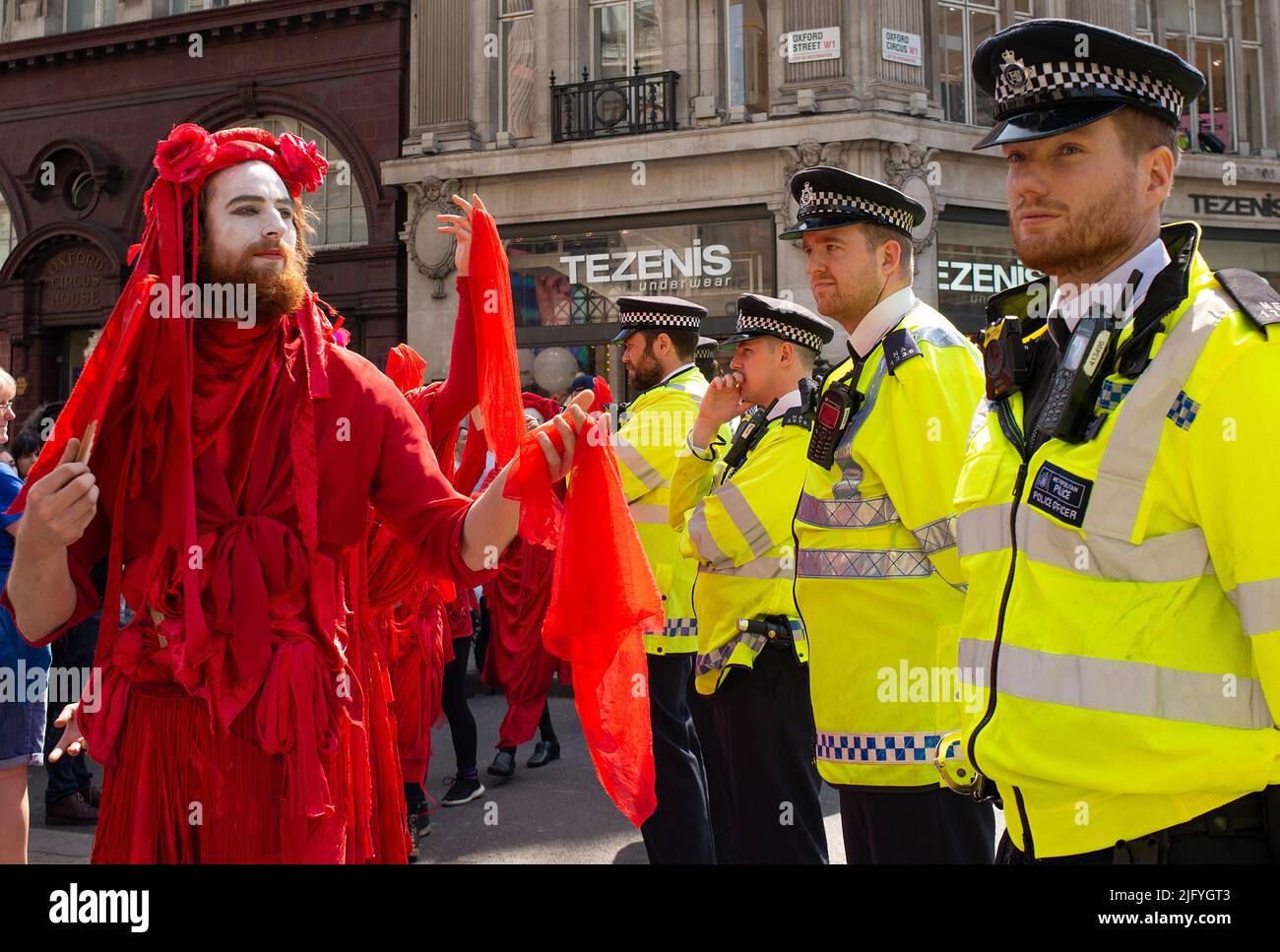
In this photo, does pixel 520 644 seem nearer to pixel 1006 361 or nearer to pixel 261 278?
pixel 261 278

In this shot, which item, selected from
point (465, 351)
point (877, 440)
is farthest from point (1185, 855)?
point (465, 351)

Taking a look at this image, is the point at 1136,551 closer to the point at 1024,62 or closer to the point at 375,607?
the point at 1024,62

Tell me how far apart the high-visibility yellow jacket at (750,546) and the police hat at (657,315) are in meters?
1.69

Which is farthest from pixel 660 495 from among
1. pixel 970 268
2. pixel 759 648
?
pixel 970 268

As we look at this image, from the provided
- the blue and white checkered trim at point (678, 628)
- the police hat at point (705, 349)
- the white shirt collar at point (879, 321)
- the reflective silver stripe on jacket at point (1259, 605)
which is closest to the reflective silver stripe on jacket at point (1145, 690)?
the reflective silver stripe on jacket at point (1259, 605)

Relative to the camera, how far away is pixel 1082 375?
80.4 inches

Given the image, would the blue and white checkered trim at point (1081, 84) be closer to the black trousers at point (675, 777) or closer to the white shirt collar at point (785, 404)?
the white shirt collar at point (785, 404)

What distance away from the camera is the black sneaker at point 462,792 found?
6.82 metres

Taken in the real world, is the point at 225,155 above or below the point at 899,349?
above

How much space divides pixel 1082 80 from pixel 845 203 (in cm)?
145

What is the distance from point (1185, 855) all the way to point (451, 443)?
10.9ft

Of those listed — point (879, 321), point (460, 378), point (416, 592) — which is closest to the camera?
point (879, 321)

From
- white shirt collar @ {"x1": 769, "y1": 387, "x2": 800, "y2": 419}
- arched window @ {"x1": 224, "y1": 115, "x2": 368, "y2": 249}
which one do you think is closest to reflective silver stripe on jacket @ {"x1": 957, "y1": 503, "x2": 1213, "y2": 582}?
white shirt collar @ {"x1": 769, "y1": 387, "x2": 800, "y2": 419}

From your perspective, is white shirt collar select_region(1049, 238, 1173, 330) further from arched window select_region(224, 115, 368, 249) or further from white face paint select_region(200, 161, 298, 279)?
arched window select_region(224, 115, 368, 249)
